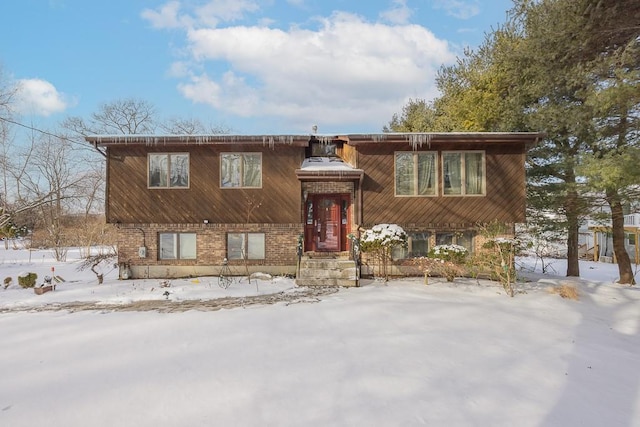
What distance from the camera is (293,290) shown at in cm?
916

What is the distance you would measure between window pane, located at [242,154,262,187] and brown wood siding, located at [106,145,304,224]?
192 mm

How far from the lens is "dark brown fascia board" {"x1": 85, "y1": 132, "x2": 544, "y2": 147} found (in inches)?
414

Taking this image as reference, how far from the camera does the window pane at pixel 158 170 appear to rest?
1125 cm

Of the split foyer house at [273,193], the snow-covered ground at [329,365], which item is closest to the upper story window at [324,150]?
the split foyer house at [273,193]

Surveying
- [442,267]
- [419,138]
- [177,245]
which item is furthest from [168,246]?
[419,138]

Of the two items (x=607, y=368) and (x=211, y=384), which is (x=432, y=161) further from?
(x=211, y=384)

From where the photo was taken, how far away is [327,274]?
383 inches

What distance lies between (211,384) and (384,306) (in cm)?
430

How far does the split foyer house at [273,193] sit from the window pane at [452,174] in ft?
0.11

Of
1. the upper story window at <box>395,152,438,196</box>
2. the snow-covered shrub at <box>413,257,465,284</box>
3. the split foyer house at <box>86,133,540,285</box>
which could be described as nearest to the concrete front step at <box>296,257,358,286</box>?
the split foyer house at <box>86,133,540,285</box>

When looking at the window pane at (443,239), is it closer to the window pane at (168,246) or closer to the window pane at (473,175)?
the window pane at (473,175)

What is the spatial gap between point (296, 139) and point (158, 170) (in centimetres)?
493

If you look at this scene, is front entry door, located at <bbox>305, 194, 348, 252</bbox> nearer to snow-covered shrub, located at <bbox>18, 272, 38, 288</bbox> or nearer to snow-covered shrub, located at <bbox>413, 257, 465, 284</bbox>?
snow-covered shrub, located at <bbox>413, 257, 465, 284</bbox>

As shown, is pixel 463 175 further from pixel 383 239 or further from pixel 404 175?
pixel 383 239
